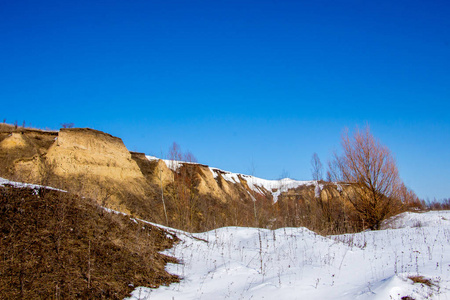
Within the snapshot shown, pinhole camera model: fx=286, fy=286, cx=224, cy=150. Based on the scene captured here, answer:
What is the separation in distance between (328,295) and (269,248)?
3750 mm

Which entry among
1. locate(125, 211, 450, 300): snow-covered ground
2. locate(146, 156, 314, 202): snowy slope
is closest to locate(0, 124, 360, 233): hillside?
locate(125, 211, 450, 300): snow-covered ground

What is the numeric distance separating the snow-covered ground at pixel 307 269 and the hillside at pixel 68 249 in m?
0.57

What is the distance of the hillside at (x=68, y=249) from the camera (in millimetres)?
4332

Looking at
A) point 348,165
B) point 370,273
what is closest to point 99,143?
point 348,165

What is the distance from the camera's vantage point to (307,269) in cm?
609

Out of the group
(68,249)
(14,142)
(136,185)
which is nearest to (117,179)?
(136,185)

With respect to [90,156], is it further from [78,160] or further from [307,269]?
[307,269]

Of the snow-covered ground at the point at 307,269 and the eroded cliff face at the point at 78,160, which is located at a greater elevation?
the eroded cliff face at the point at 78,160

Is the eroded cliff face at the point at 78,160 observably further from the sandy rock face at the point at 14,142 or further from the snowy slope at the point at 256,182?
the snowy slope at the point at 256,182

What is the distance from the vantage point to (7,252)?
473cm

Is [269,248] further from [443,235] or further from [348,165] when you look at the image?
[348,165]

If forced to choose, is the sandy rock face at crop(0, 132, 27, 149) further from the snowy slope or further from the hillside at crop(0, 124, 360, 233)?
the snowy slope

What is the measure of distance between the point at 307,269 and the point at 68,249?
482 cm

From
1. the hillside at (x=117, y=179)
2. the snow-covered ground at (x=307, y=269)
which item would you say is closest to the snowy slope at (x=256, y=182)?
the hillside at (x=117, y=179)
